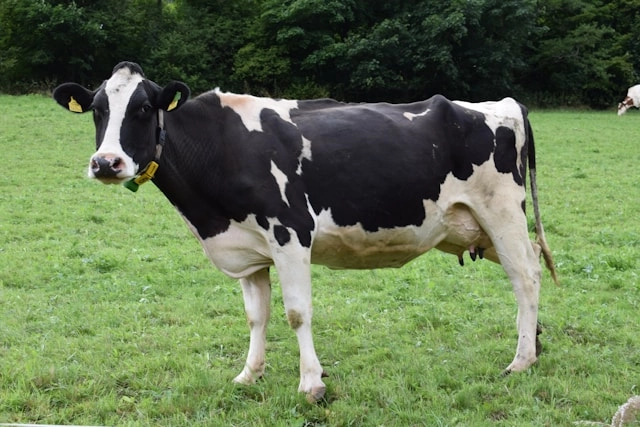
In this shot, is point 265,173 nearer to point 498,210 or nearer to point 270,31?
point 498,210

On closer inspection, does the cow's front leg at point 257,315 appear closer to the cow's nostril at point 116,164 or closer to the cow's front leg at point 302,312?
the cow's front leg at point 302,312

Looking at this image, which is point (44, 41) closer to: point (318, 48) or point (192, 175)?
point (318, 48)

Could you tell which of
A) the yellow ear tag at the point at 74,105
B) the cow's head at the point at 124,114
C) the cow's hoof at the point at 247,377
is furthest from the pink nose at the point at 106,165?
the cow's hoof at the point at 247,377

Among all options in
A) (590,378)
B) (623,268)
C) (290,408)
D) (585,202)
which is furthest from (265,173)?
(585,202)

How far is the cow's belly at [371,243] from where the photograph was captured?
5371 millimetres

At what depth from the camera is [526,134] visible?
6.11m

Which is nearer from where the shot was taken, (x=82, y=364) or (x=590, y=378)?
(x=590, y=378)

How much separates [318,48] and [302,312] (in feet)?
129

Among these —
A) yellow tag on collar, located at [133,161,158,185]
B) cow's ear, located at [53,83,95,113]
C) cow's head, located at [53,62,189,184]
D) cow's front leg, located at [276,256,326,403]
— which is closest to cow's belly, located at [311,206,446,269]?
cow's front leg, located at [276,256,326,403]

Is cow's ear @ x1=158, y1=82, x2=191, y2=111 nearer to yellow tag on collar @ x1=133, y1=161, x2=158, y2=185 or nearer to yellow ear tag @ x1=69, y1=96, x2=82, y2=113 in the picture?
yellow tag on collar @ x1=133, y1=161, x2=158, y2=185

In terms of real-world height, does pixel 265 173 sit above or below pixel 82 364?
above

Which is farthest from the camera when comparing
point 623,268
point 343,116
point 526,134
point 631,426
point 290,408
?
point 623,268

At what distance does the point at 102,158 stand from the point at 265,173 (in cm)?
120

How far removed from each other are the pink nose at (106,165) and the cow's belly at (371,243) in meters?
1.54
